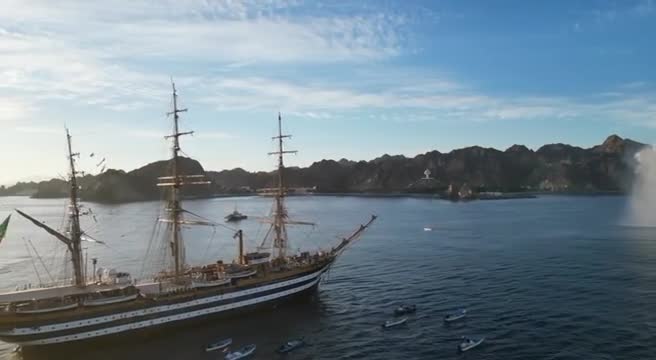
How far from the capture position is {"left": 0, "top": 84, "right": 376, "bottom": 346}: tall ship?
133ft

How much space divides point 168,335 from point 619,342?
3596 centimetres

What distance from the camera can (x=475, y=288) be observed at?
59.8 meters

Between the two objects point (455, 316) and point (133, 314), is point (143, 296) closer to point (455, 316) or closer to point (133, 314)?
point (133, 314)

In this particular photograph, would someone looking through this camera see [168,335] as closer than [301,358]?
No

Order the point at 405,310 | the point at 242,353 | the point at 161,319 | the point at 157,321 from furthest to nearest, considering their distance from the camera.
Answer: the point at 405,310 < the point at 161,319 < the point at 157,321 < the point at 242,353

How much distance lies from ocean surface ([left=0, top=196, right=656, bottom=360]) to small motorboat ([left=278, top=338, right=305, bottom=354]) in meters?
0.59

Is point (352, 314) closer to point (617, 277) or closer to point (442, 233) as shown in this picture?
point (617, 277)

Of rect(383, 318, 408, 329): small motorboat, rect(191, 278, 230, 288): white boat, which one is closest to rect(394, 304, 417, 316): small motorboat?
rect(383, 318, 408, 329): small motorboat

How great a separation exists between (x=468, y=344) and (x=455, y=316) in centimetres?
717

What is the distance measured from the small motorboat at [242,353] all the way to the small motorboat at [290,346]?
2199 mm

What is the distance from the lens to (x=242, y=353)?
131ft

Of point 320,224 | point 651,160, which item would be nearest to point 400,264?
point 320,224

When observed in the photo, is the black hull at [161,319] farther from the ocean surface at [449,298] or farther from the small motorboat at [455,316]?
the small motorboat at [455,316]

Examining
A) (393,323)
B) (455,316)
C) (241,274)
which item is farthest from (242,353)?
(455,316)
